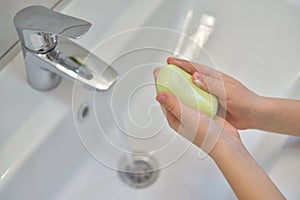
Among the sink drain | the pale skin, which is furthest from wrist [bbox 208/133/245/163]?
the sink drain

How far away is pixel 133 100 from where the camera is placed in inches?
25.9

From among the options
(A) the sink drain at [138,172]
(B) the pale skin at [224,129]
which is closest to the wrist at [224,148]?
(B) the pale skin at [224,129]

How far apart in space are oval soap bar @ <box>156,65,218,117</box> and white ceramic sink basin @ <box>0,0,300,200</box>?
0.28 feet

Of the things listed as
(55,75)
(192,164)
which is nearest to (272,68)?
(192,164)

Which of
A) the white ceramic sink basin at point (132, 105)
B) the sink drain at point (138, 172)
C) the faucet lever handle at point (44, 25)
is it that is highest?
the faucet lever handle at point (44, 25)

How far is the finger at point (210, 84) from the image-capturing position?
536 mm

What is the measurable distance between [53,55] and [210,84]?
21 centimetres

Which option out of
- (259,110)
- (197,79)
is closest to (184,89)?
(197,79)

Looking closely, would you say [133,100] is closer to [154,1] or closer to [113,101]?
[113,101]

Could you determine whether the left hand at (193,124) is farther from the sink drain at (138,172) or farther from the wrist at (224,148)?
the sink drain at (138,172)

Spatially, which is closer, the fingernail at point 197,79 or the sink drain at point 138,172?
the fingernail at point 197,79

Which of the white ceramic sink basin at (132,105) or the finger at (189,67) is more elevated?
the finger at (189,67)

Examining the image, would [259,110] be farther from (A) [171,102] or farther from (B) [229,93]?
(A) [171,102]

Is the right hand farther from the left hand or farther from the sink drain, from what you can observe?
the sink drain
